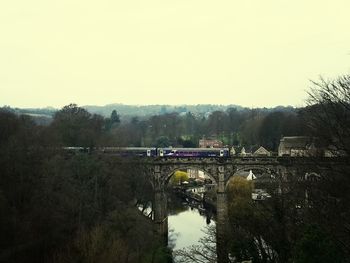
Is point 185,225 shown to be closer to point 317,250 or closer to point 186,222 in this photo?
point 186,222

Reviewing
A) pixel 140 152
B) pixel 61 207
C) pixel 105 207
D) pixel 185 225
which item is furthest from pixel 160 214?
pixel 61 207

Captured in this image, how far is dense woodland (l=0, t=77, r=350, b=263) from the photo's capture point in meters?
12.2

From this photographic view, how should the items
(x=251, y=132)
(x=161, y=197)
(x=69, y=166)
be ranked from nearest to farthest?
(x=69, y=166) → (x=161, y=197) → (x=251, y=132)

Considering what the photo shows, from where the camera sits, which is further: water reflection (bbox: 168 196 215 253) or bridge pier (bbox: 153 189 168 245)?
bridge pier (bbox: 153 189 168 245)

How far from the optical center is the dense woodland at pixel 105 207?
40.0 feet

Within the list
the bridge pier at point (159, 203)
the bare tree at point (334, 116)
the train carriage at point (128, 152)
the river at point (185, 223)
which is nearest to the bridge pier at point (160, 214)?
the bridge pier at point (159, 203)

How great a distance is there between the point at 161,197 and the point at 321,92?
26.7 meters

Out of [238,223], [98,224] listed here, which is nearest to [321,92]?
[238,223]

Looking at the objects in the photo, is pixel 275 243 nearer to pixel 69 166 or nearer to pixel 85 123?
pixel 69 166

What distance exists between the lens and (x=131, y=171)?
35.4 meters

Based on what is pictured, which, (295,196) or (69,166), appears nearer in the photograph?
(295,196)

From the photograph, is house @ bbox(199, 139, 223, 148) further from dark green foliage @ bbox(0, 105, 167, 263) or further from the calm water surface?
dark green foliage @ bbox(0, 105, 167, 263)

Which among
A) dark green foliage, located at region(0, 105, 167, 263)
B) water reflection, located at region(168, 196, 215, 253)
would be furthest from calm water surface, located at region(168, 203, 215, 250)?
dark green foliage, located at region(0, 105, 167, 263)

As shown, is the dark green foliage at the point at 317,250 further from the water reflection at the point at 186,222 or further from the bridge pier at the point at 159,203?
the bridge pier at the point at 159,203
